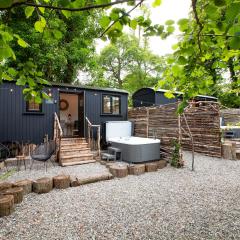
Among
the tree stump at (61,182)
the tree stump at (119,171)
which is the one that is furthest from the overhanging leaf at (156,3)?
the tree stump at (119,171)

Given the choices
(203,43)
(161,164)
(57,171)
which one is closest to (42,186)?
(57,171)

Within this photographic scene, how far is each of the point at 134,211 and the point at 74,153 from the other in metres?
4.64

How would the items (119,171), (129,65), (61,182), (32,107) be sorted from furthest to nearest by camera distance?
(129,65), (32,107), (119,171), (61,182)

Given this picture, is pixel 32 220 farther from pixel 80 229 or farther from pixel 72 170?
pixel 72 170

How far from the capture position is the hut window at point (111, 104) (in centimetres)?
1136

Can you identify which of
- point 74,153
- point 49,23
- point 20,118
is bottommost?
point 74,153

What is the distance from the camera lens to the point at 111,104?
11.6 metres

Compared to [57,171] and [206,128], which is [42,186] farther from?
[206,128]

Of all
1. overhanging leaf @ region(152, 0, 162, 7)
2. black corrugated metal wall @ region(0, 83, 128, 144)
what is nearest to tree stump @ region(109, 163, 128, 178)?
black corrugated metal wall @ region(0, 83, 128, 144)

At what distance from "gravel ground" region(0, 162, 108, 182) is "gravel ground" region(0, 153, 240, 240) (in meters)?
1.02

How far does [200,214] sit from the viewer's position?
3.85m

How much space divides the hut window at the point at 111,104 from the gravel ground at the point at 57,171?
430cm

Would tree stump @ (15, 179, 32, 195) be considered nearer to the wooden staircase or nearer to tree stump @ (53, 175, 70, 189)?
tree stump @ (53, 175, 70, 189)

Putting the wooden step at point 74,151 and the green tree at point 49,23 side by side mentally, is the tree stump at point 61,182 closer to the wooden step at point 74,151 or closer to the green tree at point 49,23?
the wooden step at point 74,151
